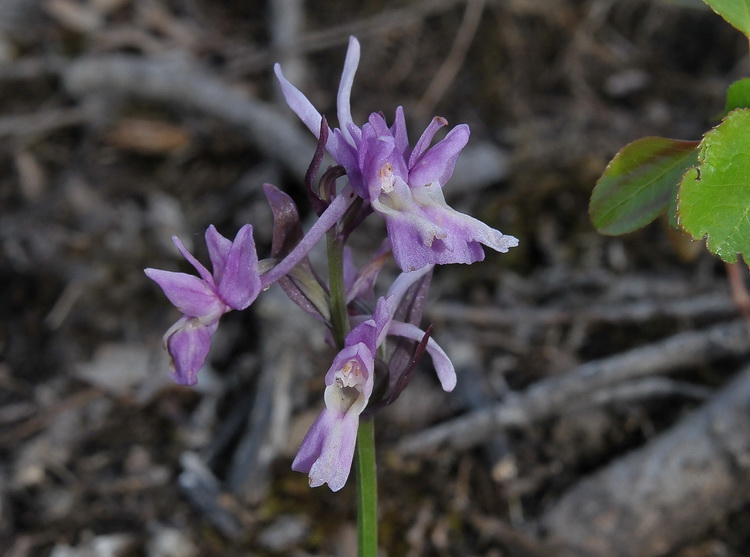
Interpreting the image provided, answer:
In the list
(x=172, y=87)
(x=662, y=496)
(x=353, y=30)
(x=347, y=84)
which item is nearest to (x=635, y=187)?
(x=347, y=84)

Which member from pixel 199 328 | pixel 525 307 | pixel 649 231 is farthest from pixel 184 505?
pixel 649 231

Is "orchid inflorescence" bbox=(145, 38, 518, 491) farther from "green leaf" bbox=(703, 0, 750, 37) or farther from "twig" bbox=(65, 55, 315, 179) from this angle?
"twig" bbox=(65, 55, 315, 179)

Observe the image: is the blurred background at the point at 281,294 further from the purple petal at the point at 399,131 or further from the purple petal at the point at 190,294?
the purple petal at the point at 399,131

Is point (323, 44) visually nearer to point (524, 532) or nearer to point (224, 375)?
point (224, 375)

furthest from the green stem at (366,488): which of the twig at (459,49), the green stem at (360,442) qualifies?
the twig at (459,49)

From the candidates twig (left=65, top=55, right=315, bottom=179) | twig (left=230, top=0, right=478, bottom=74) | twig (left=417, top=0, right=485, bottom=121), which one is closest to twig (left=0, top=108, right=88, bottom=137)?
twig (left=65, top=55, right=315, bottom=179)
